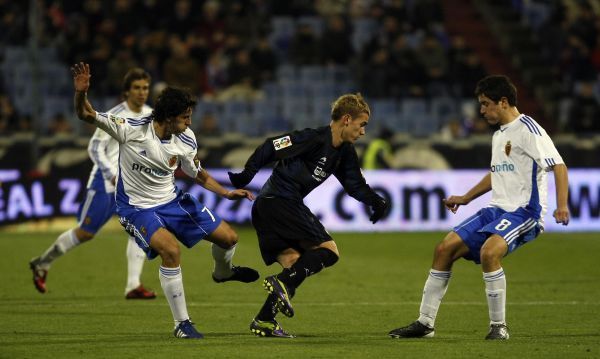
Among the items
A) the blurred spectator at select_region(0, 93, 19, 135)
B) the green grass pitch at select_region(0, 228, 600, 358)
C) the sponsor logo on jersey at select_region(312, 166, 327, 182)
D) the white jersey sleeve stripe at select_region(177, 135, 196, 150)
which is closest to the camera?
the green grass pitch at select_region(0, 228, 600, 358)

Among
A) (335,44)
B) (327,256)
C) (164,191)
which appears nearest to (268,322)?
(327,256)

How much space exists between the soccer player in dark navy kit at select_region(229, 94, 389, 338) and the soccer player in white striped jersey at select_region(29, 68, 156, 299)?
2.88 meters

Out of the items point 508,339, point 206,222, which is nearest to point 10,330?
point 206,222

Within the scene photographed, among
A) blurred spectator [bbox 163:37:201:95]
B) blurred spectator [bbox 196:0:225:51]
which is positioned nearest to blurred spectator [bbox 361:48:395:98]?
blurred spectator [bbox 196:0:225:51]

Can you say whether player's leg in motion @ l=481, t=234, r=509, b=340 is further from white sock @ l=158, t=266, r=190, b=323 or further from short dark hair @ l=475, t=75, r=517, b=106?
white sock @ l=158, t=266, r=190, b=323

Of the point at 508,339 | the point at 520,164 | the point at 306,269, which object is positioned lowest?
the point at 508,339

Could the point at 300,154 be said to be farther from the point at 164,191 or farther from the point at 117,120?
the point at 117,120

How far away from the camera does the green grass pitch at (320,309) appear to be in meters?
8.33

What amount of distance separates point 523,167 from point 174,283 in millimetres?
2633

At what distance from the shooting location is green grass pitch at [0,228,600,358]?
8.33 metres

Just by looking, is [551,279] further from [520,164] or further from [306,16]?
[306,16]

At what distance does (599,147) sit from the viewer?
2036 centimetres

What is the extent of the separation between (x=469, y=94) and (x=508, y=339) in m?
15.2

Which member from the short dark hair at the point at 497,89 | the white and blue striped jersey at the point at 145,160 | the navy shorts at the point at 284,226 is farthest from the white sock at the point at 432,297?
the white and blue striped jersey at the point at 145,160
